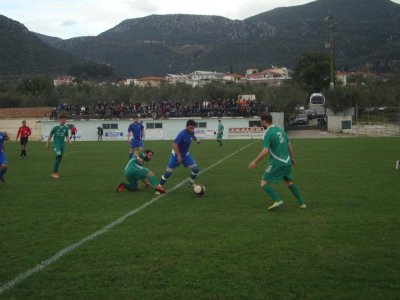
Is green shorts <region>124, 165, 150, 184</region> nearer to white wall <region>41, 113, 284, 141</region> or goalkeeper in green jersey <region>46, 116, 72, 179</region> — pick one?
goalkeeper in green jersey <region>46, 116, 72, 179</region>

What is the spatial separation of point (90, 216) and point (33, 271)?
3.10 metres

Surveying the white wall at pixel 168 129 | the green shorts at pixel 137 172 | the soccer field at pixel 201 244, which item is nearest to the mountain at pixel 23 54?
the white wall at pixel 168 129

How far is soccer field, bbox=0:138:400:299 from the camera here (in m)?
4.88

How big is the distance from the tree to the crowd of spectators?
1795 inches

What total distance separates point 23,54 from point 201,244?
132 m

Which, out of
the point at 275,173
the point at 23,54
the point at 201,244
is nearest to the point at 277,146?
the point at 275,173

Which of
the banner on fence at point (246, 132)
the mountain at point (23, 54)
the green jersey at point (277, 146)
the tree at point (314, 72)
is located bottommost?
the banner on fence at point (246, 132)

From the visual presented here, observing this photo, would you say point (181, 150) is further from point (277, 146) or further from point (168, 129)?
point (168, 129)

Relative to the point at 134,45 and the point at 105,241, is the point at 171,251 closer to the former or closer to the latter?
the point at 105,241

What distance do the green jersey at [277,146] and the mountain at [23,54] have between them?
4716 inches

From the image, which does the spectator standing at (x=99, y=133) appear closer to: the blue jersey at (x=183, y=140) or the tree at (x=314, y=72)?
the blue jersey at (x=183, y=140)

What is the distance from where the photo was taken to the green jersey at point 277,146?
8.59 metres

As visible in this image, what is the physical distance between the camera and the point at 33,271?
5465mm

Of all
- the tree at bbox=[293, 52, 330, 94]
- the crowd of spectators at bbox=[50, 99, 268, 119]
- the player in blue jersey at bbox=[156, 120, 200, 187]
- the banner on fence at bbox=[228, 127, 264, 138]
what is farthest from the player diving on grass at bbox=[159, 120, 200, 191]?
the tree at bbox=[293, 52, 330, 94]
